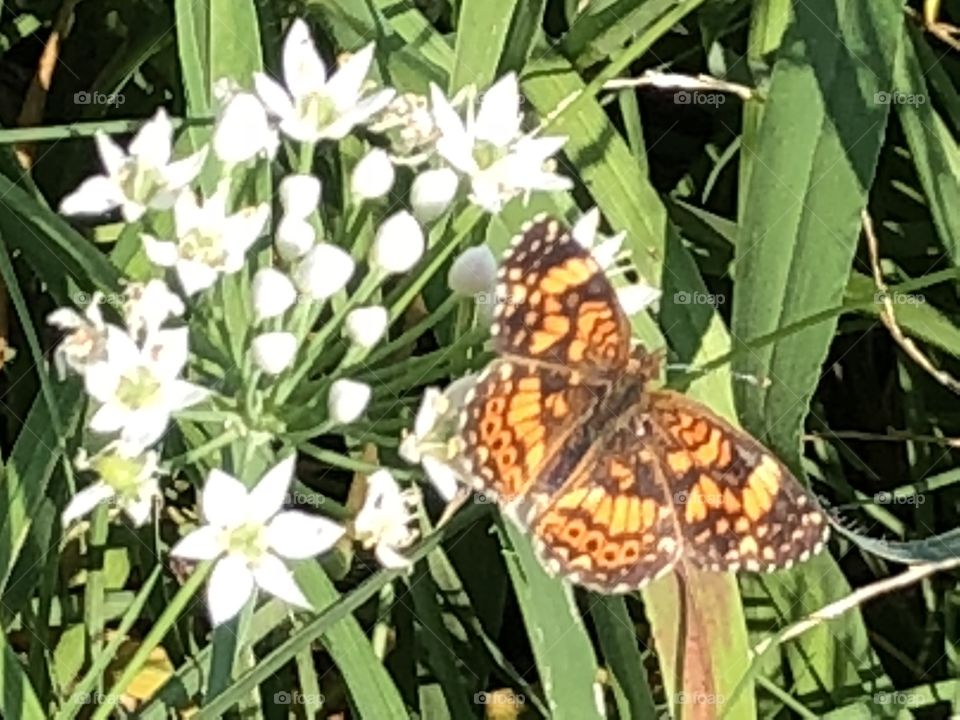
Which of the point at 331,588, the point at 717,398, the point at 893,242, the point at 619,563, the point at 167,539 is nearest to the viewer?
the point at 619,563

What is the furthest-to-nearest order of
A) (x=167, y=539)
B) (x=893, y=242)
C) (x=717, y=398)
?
(x=893, y=242) → (x=167, y=539) → (x=717, y=398)

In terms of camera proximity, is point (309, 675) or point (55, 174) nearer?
point (309, 675)

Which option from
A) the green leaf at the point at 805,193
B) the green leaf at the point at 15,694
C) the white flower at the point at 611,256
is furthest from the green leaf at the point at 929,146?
the green leaf at the point at 15,694

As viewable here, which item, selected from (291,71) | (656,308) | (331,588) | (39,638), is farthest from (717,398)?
(39,638)

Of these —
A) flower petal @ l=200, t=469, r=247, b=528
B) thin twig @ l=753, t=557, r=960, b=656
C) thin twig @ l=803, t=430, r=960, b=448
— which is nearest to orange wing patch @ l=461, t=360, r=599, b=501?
flower petal @ l=200, t=469, r=247, b=528

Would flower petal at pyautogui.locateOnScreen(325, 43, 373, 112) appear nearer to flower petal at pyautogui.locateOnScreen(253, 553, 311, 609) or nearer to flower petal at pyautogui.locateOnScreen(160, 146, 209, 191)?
flower petal at pyautogui.locateOnScreen(160, 146, 209, 191)

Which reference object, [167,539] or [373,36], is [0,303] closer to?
[167,539]

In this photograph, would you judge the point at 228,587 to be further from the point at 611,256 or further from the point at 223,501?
the point at 611,256

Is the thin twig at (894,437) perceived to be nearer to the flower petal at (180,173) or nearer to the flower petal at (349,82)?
the flower petal at (349,82)
